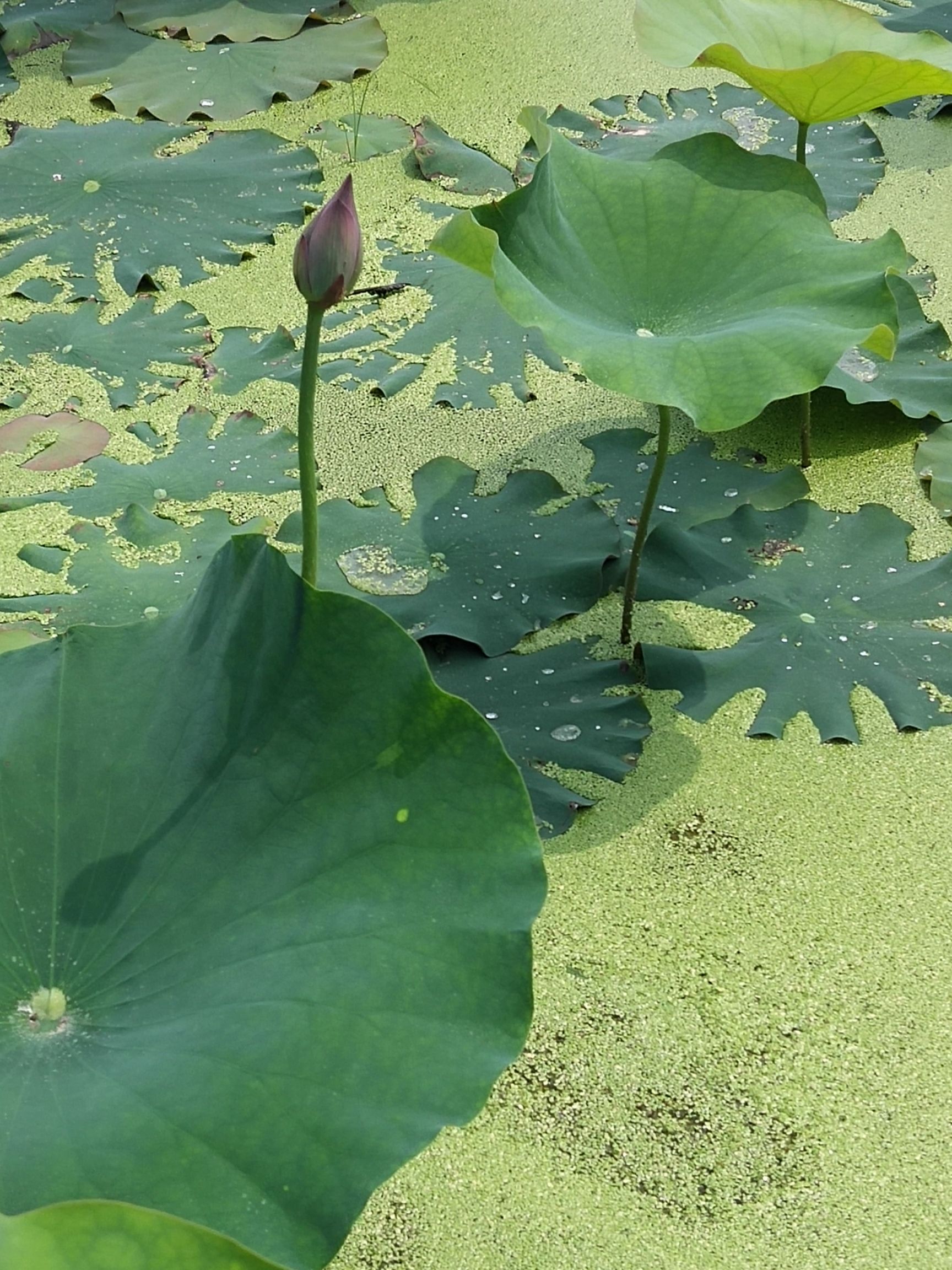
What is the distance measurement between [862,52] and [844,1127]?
1.12 metres

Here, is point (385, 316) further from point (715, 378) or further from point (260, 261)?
point (715, 378)

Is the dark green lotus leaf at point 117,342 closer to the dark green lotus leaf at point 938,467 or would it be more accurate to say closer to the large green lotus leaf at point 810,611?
the large green lotus leaf at point 810,611

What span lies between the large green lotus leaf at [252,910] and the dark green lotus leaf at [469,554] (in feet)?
1.60

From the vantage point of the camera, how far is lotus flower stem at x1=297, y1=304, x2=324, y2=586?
1225 millimetres

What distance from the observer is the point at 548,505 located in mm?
1854

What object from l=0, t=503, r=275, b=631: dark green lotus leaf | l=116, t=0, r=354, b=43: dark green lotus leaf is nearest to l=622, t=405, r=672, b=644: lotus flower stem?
l=0, t=503, r=275, b=631: dark green lotus leaf

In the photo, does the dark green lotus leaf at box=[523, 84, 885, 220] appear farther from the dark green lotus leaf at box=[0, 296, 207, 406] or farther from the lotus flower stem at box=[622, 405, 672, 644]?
the lotus flower stem at box=[622, 405, 672, 644]

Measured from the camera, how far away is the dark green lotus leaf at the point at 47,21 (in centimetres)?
304

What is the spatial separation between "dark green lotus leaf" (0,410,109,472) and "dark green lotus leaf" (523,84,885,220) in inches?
41.2

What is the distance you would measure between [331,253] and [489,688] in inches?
22.2

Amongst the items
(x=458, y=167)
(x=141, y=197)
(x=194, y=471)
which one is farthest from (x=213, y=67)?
(x=194, y=471)

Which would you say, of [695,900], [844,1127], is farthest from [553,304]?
[844,1127]

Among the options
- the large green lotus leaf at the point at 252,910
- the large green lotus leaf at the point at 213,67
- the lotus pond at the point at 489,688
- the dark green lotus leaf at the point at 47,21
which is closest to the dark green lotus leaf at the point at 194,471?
the lotus pond at the point at 489,688

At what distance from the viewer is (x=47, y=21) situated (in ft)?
10.1
